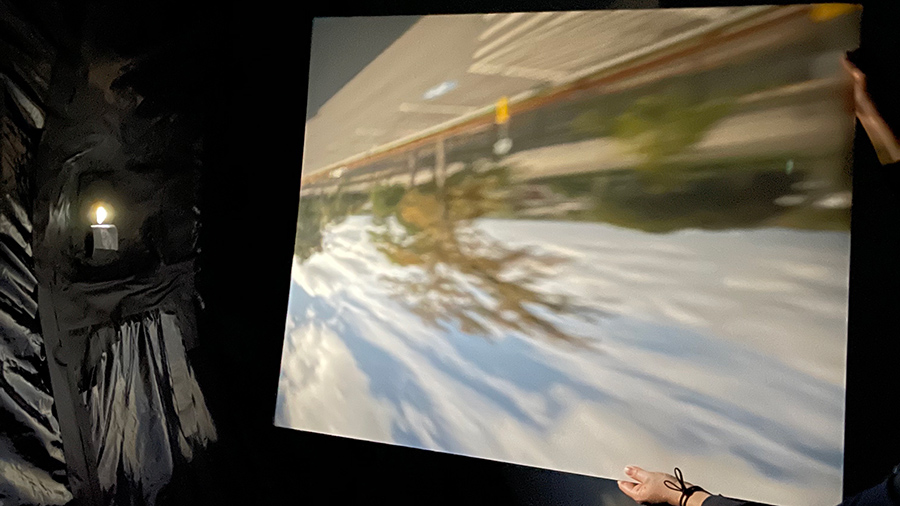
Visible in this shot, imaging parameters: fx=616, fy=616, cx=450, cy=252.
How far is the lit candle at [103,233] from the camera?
1.59m

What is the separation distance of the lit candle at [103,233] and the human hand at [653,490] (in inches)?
56.3

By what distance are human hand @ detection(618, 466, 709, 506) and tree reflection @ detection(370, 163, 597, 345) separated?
0.33 metres

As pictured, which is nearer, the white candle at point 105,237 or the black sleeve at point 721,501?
the black sleeve at point 721,501

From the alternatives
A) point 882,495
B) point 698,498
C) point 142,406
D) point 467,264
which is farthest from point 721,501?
point 142,406

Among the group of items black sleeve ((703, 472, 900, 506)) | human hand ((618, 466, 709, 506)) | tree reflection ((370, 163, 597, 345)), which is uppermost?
tree reflection ((370, 163, 597, 345))

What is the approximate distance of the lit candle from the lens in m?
1.59

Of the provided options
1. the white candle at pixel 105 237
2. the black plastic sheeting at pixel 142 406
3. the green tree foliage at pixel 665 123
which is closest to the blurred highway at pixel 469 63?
the green tree foliage at pixel 665 123

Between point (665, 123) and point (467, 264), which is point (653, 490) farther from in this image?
point (665, 123)

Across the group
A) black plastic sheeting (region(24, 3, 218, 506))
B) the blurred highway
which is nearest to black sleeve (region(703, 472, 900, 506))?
the blurred highway

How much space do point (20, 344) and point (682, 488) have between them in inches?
61.5

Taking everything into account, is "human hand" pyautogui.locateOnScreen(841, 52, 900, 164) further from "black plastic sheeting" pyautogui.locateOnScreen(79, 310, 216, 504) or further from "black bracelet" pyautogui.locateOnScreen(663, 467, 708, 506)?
"black plastic sheeting" pyautogui.locateOnScreen(79, 310, 216, 504)

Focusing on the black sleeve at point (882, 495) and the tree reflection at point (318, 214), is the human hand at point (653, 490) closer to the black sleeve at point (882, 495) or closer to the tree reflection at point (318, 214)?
the black sleeve at point (882, 495)

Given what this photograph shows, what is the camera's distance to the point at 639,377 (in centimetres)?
144

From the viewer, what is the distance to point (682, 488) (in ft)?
4.53
